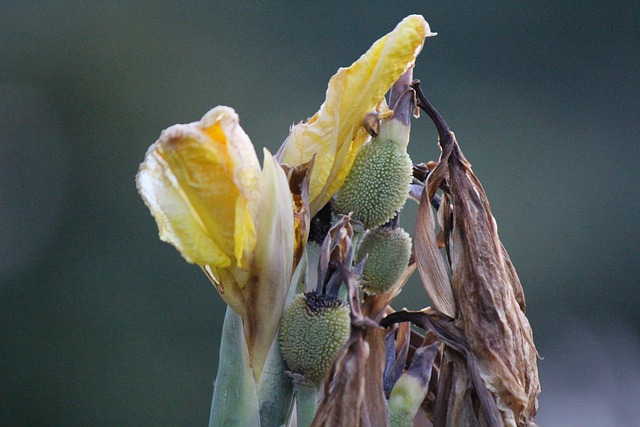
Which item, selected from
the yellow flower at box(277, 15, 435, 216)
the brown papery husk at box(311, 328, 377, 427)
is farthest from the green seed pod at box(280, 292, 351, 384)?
the yellow flower at box(277, 15, 435, 216)

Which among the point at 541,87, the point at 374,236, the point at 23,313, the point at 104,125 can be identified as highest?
the point at 541,87

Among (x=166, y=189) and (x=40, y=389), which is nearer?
(x=166, y=189)

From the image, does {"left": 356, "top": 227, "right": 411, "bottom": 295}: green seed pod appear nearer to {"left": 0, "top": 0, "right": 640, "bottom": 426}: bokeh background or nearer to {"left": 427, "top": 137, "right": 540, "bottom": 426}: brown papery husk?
{"left": 427, "top": 137, "right": 540, "bottom": 426}: brown papery husk

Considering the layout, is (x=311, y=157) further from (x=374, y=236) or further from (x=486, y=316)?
(x=486, y=316)

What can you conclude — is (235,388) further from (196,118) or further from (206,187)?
(196,118)

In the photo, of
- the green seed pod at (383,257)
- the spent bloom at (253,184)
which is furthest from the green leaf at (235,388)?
the green seed pod at (383,257)

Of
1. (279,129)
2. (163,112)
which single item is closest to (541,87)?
(279,129)

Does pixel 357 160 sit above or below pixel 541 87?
below

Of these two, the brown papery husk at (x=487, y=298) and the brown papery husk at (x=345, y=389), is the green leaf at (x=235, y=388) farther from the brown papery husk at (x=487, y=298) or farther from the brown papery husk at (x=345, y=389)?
the brown papery husk at (x=487, y=298)

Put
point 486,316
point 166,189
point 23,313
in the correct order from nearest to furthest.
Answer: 1. point 166,189
2. point 486,316
3. point 23,313
